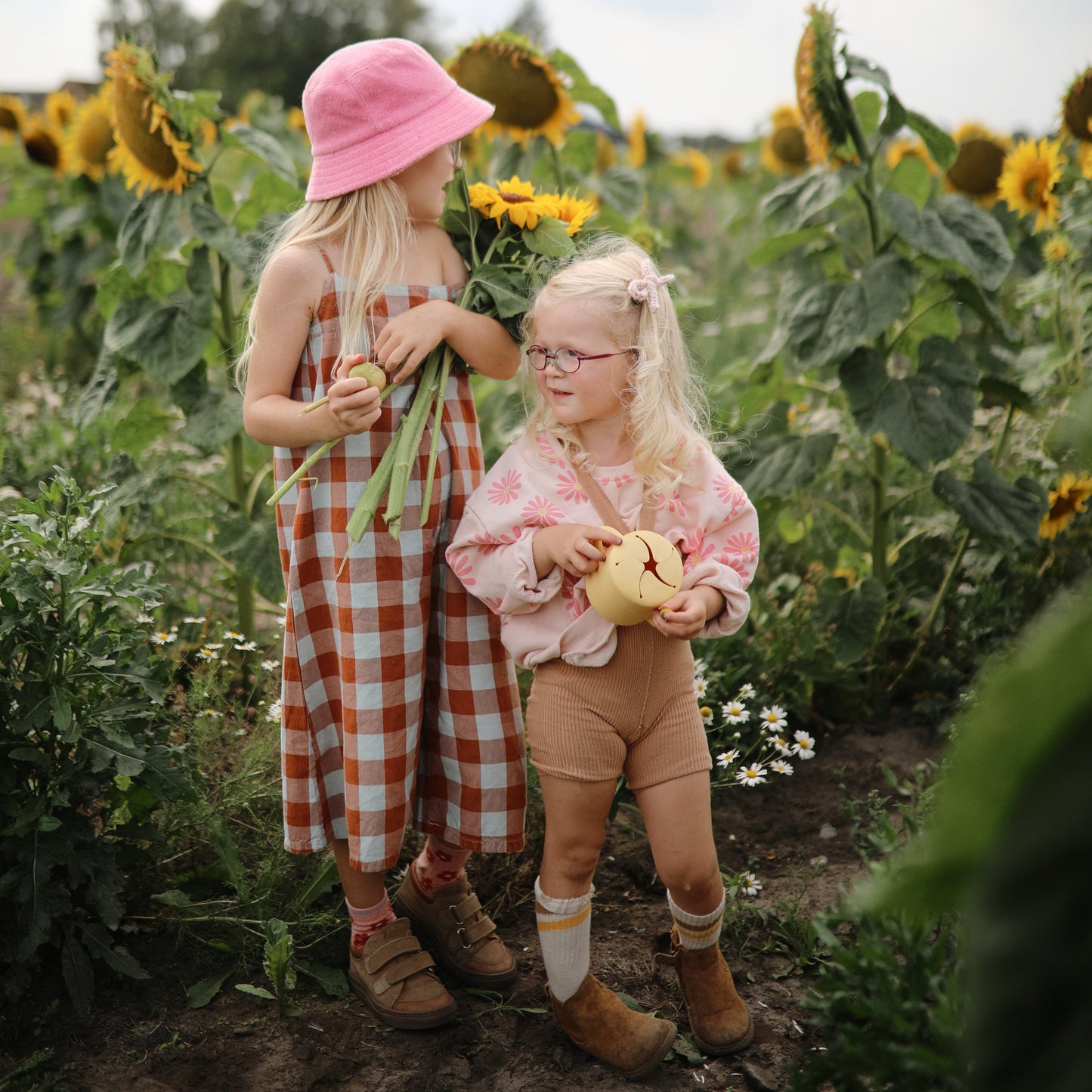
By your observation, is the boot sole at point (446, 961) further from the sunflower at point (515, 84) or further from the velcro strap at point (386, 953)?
the sunflower at point (515, 84)

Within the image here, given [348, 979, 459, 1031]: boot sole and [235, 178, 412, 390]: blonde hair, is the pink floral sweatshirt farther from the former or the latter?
[348, 979, 459, 1031]: boot sole

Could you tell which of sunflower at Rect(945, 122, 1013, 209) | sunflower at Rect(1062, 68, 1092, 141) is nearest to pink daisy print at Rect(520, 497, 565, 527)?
sunflower at Rect(1062, 68, 1092, 141)

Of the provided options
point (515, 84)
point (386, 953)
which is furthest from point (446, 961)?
point (515, 84)

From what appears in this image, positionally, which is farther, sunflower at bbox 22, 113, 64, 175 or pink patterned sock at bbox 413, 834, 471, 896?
sunflower at bbox 22, 113, 64, 175

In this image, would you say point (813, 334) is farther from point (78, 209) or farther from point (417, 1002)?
point (78, 209)

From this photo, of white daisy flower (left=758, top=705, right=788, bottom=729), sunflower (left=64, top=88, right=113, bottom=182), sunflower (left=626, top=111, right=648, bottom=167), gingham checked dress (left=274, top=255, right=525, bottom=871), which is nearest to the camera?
gingham checked dress (left=274, top=255, right=525, bottom=871)

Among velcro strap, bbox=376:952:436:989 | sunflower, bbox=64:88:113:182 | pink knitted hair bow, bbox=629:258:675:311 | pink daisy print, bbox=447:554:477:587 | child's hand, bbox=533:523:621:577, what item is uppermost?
sunflower, bbox=64:88:113:182

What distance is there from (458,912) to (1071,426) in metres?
1.79

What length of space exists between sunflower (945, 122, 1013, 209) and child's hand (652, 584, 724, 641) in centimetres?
215

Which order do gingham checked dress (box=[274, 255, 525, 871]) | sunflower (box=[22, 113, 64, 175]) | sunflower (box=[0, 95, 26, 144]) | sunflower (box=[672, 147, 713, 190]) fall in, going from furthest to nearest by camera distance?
sunflower (box=[672, 147, 713, 190]), sunflower (box=[0, 95, 26, 144]), sunflower (box=[22, 113, 64, 175]), gingham checked dress (box=[274, 255, 525, 871])

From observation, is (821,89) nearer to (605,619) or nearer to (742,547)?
(742,547)

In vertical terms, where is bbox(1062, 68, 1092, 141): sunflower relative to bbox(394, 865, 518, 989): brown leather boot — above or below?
above

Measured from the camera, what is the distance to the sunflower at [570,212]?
1937mm

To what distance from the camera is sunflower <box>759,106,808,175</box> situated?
469 centimetres
